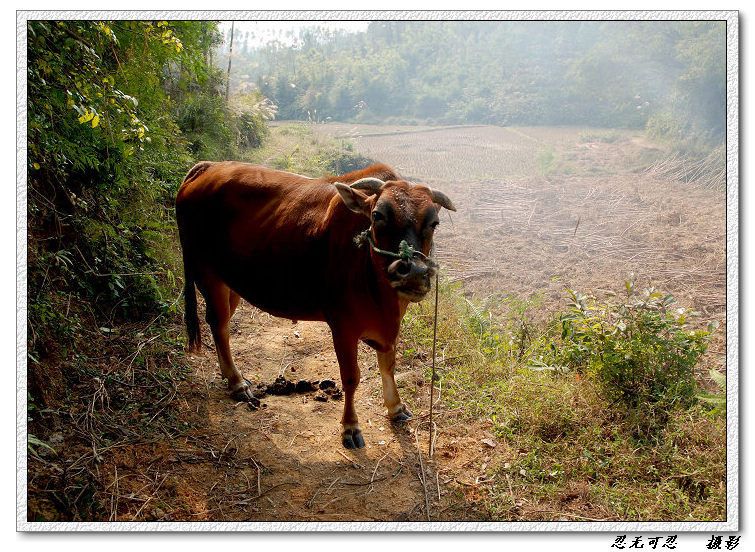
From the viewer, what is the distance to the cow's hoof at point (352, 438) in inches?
163

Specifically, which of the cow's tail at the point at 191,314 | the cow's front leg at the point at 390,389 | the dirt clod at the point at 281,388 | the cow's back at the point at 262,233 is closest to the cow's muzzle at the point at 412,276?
the cow's back at the point at 262,233

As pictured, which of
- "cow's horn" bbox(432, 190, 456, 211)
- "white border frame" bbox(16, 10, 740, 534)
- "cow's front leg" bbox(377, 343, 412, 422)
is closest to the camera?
"white border frame" bbox(16, 10, 740, 534)

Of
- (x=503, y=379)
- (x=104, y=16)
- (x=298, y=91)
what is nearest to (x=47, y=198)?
(x=104, y=16)

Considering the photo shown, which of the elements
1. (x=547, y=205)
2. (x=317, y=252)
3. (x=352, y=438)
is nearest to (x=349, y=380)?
(x=352, y=438)

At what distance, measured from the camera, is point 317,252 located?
4051 millimetres

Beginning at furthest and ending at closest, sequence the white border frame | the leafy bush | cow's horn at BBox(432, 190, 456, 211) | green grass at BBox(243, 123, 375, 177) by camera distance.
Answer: green grass at BBox(243, 123, 375, 177) < the leafy bush < cow's horn at BBox(432, 190, 456, 211) < the white border frame

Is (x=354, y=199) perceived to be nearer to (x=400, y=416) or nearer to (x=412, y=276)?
(x=412, y=276)

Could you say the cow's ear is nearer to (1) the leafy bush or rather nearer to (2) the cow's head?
(2) the cow's head

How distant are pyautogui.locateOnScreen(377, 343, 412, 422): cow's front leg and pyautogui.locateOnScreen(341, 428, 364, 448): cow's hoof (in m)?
0.40

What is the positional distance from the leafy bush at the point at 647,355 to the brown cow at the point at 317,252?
166 centimetres

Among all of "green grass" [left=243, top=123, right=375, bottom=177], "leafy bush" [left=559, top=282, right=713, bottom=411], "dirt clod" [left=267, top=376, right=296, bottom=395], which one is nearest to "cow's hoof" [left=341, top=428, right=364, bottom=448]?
"dirt clod" [left=267, top=376, right=296, bottom=395]

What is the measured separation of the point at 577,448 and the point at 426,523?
1410mm

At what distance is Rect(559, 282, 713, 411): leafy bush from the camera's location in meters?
3.87

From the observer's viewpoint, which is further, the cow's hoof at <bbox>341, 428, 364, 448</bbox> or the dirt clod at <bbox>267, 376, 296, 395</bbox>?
the dirt clod at <bbox>267, 376, 296, 395</bbox>
